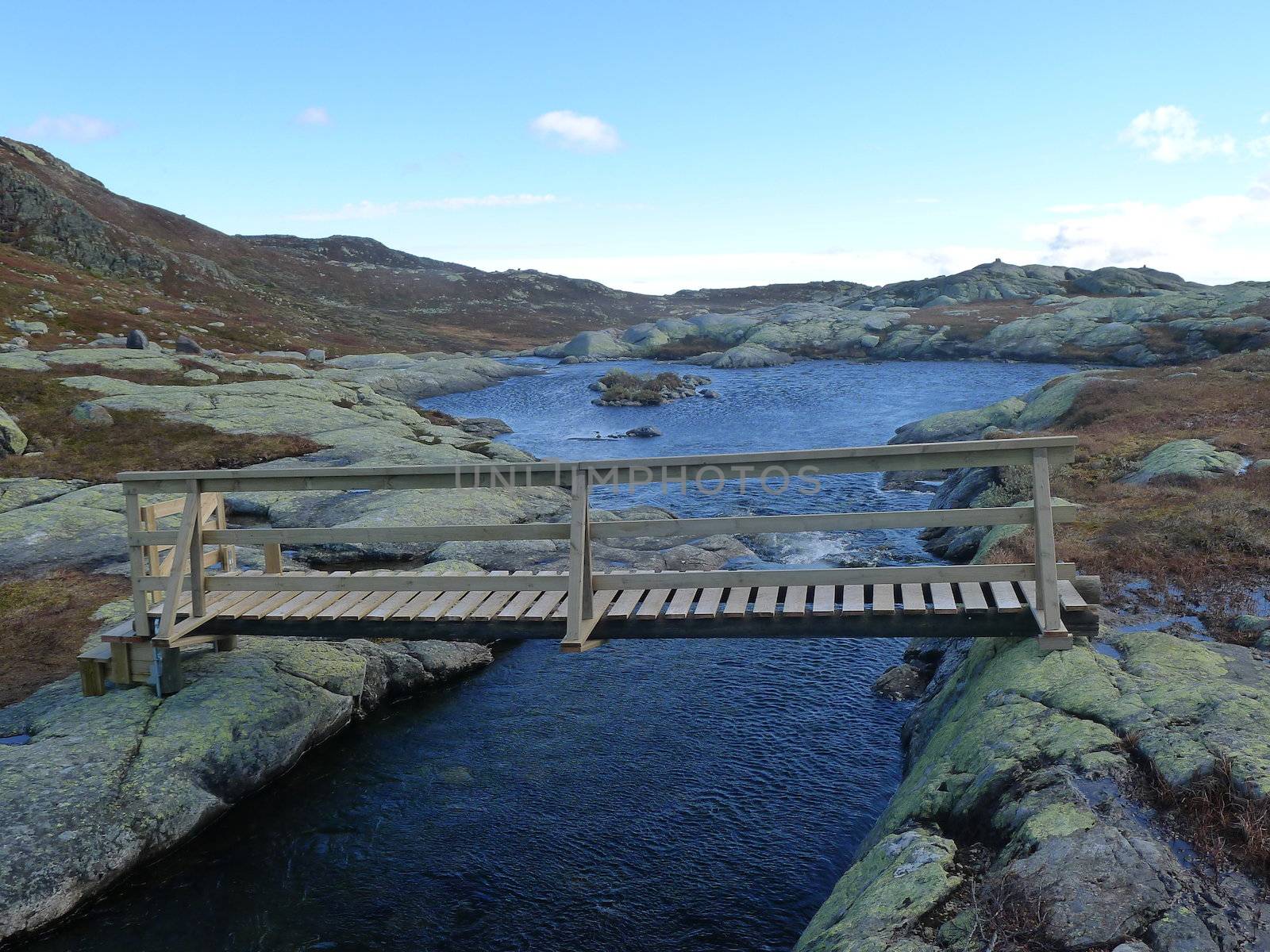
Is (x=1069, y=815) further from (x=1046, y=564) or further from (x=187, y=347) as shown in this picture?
(x=187, y=347)

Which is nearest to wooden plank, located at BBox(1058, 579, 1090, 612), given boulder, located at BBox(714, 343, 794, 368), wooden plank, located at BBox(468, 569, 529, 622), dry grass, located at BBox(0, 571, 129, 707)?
wooden plank, located at BBox(468, 569, 529, 622)

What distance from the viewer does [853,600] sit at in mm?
10328

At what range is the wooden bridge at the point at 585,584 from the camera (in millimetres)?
9586

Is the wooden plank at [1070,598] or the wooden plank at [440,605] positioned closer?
the wooden plank at [1070,598]

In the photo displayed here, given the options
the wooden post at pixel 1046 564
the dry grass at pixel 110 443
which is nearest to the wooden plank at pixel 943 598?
the wooden post at pixel 1046 564

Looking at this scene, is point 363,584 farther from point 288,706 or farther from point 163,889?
point 163,889

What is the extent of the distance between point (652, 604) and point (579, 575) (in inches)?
47.5

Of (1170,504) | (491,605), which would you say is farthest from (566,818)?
(1170,504)

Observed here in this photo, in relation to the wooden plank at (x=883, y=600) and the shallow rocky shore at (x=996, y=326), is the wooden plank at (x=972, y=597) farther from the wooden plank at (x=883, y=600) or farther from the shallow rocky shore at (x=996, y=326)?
the shallow rocky shore at (x=996, y=326)

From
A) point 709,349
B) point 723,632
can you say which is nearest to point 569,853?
point 723,632

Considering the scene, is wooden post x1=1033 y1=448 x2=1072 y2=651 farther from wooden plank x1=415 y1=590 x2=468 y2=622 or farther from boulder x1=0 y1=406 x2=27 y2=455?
boulder x1=0 y1=406 x2=27 y2=455

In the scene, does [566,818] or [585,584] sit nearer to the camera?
[585,584]

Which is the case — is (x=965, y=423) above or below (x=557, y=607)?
above

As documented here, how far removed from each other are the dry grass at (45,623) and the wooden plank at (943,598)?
12.8 m
